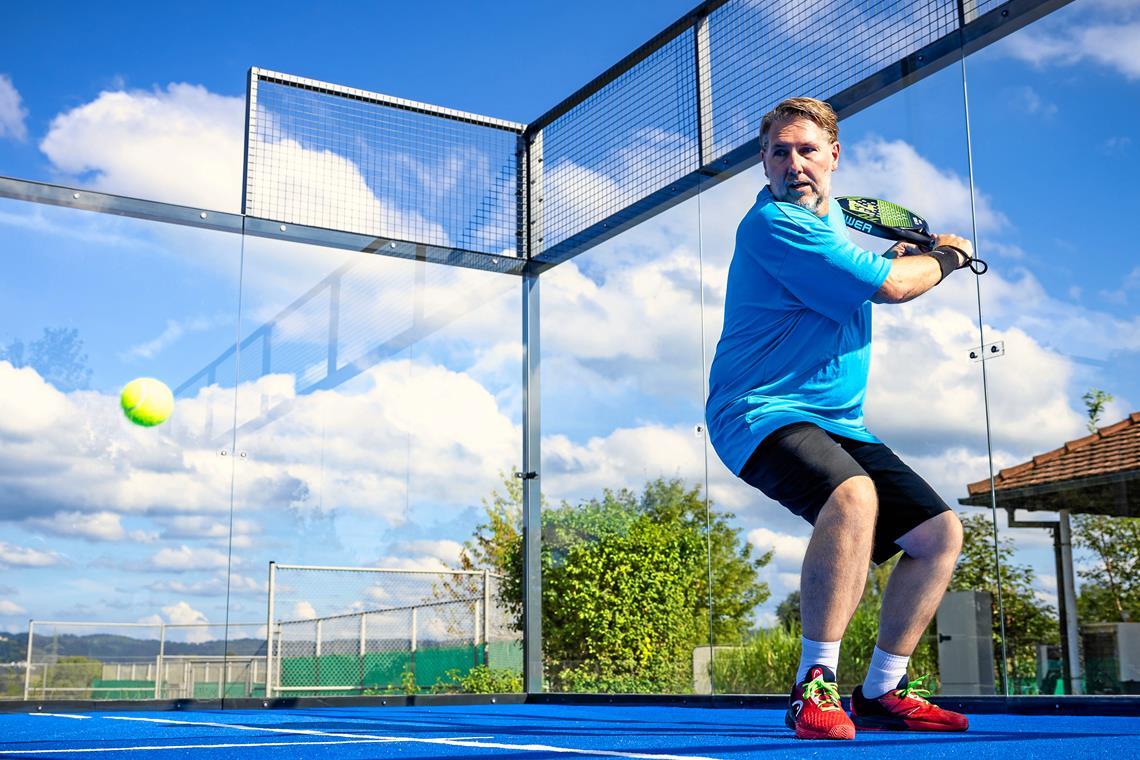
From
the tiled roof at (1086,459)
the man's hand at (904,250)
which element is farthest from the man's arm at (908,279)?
the tiled roof at (1086,459)

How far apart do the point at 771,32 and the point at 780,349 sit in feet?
10.5

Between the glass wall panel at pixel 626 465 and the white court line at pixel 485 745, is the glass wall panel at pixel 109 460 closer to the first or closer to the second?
the glass wall panel at pixel 626 465

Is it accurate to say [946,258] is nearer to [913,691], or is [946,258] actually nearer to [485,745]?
[913,691]

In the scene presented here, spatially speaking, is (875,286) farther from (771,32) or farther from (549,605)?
(549,605)

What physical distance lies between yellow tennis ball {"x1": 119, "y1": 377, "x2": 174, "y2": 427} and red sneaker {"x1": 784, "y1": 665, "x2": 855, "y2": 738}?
460 centimetres

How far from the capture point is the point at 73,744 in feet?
7.86

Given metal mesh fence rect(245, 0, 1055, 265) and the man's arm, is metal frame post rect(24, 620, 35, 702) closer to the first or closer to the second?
metal mesh fence rect(245, 0, 1055, 265)

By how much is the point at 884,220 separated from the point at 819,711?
1100mm

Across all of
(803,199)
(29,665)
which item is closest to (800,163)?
(803,199)

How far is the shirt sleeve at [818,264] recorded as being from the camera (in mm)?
2203

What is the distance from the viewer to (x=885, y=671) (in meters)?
2.33

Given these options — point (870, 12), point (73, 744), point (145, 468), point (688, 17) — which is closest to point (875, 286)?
point (73, 744)

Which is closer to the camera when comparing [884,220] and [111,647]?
[884,220]

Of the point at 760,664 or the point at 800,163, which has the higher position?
the point at 800,163
